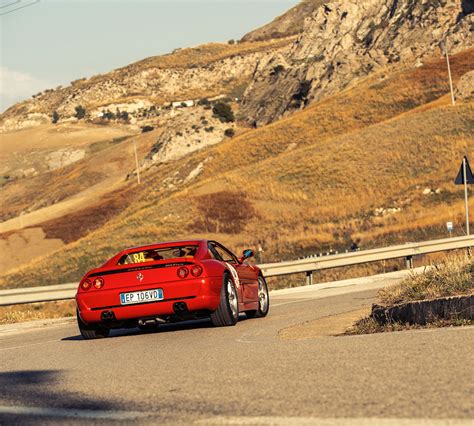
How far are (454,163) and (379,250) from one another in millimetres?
36240

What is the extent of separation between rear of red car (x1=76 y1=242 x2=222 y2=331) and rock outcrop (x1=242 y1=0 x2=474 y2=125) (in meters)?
86.4

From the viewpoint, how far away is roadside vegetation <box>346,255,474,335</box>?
32.5 ft

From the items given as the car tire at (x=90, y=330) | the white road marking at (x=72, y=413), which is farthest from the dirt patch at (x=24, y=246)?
the white road marking at (x=72, y=413)

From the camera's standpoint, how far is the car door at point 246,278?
13594mm

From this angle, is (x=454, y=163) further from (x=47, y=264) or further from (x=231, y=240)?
Answer: (x=47, y=264)

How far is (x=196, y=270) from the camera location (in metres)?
12.3

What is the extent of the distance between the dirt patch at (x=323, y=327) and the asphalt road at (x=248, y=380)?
0.84 ft

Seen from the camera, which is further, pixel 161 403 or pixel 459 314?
pixel 459 314

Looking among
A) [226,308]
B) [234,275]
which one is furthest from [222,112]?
[226,308]

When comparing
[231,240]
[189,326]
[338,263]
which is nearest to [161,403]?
[189,326]

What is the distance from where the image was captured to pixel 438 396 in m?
5.73

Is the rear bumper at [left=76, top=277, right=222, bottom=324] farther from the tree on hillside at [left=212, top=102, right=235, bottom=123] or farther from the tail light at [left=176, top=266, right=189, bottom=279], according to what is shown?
the tree on hillside at [left=212, top=102, right=235, bottom=123]

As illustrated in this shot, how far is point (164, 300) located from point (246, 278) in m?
2.07

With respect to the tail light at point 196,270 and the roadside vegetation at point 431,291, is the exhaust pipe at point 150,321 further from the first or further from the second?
the roadside vegetation at point 431,291
